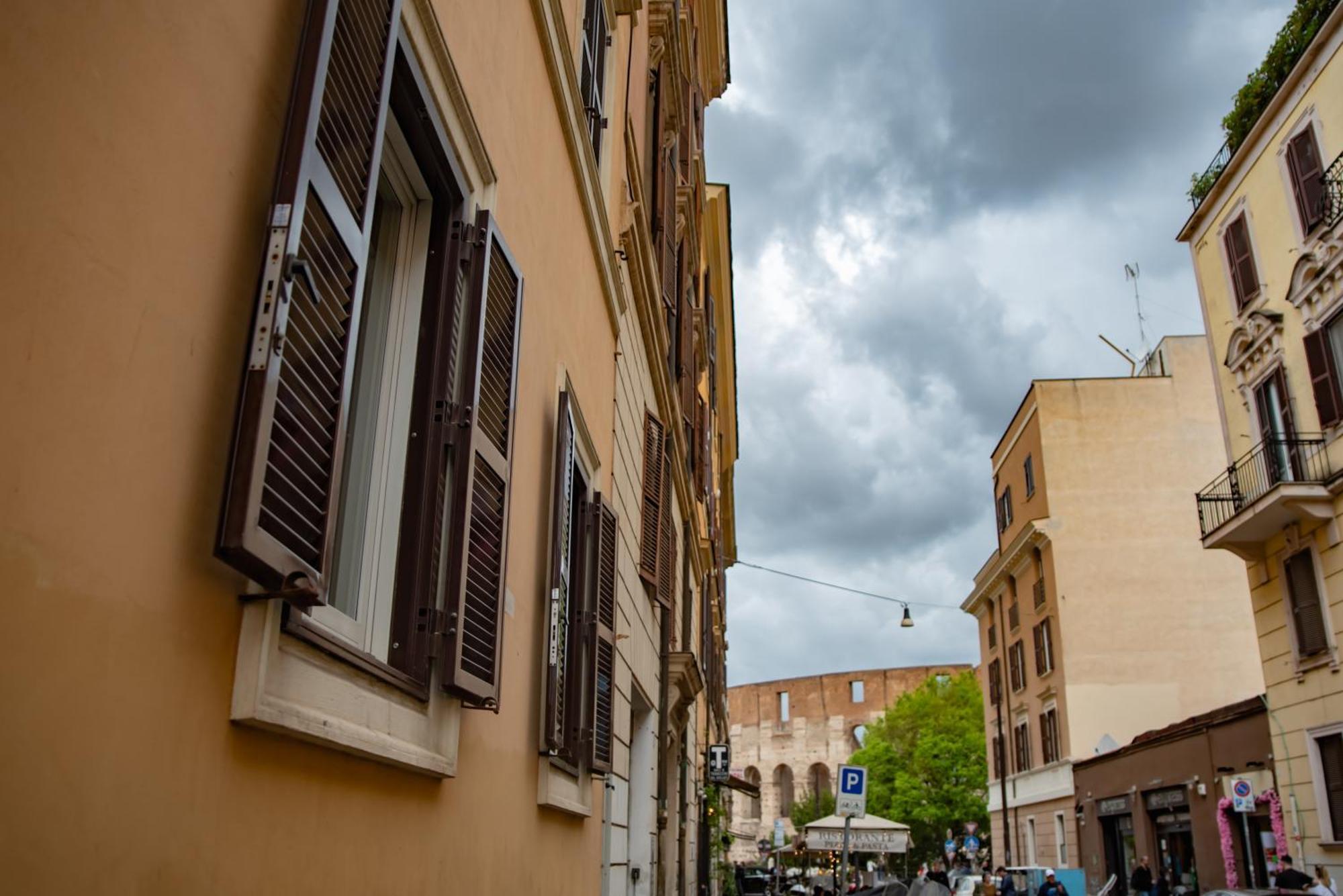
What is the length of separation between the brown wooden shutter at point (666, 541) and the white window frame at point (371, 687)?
7.68 metres

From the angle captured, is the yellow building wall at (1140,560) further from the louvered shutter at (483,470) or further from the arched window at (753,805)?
the arched window at (753,805)

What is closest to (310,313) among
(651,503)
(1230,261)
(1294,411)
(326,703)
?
(326,703)

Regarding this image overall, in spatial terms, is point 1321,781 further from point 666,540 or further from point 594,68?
point 594,68

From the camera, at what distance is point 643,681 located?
36.7ft

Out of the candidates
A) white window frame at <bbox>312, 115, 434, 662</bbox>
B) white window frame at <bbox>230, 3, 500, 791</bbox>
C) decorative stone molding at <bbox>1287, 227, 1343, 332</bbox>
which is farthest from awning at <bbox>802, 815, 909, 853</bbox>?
white window frame at <bbox>312, 115, 434, 662</bbox>

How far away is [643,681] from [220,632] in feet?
30.4

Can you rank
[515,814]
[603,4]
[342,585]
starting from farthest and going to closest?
[603,4] < [515,814] < [342,585]

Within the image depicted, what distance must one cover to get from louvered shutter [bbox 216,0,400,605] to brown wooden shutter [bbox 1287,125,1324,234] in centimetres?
1871

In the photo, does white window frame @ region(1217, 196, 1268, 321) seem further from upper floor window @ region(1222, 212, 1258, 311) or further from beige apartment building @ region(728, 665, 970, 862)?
beige apartment building @ region(728, 665, 970, 862)

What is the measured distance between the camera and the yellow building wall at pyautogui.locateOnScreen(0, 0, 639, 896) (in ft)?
5.33

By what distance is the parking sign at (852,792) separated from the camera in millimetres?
14578

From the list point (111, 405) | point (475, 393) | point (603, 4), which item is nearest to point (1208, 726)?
point (603, 4)

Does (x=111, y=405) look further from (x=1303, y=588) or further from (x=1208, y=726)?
(x=1208, y=726)

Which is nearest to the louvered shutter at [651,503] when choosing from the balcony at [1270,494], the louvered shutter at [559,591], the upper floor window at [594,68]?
the upper floor window at [594,68]
